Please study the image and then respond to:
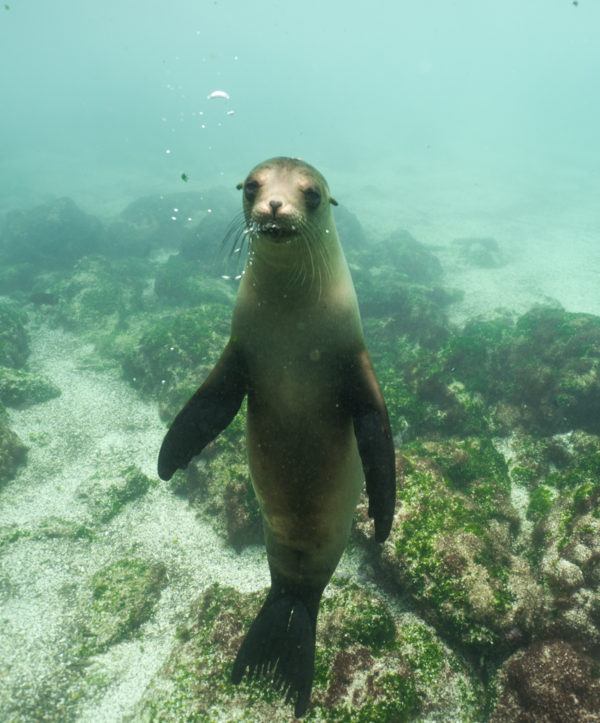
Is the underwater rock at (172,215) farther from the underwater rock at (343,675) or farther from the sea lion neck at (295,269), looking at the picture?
the sea lion neck at (295,269)

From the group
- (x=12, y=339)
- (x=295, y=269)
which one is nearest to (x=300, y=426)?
(x=295, y=269)

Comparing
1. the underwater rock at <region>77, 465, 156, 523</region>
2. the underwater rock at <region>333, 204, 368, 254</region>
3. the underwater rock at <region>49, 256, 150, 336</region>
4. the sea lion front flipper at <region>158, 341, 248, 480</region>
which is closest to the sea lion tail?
the sea lion front flipper at <region>158, 341, 248, 480</region>

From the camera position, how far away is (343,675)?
2959mm

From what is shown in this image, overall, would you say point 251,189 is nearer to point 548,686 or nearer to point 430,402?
point 548,686

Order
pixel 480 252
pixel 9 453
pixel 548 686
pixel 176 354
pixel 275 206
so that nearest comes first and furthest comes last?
pixel 275 206, pixel 548 686, pixel 9 453, pixel 176 354, pixel 480 252

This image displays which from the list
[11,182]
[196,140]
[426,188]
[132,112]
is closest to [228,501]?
[426,188]

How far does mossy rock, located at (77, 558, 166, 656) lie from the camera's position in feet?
13.2

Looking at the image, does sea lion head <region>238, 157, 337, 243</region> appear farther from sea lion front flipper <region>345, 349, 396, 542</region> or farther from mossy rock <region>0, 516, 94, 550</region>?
mossy rock <region>0, 516, 94, 550</region>

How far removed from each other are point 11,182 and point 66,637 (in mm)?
45473

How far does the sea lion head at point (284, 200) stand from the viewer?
64.4 inches

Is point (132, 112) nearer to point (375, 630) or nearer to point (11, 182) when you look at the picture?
point (11, 182)

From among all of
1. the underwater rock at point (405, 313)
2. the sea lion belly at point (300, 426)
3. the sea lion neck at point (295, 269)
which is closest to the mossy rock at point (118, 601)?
the sea lion belly at point (300, 426)

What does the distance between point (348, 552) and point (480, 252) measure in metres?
18.0

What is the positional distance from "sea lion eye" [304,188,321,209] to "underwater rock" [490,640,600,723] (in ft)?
10.5
